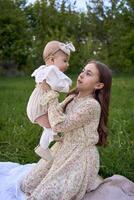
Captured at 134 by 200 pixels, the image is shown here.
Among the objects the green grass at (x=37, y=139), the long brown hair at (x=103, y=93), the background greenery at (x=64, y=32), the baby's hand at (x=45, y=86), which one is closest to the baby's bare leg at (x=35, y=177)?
the long brown hair at (x=103, y=93)

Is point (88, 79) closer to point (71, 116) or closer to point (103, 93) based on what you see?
point (103, 93)

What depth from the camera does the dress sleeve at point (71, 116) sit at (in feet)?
11.3

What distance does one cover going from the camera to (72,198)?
140 inches

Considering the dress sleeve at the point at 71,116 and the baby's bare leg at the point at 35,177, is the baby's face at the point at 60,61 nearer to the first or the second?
the dress sleeve at the point at 71,116

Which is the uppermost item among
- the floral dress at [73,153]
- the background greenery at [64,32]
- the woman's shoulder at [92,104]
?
the woman's shoulder at [92,104]

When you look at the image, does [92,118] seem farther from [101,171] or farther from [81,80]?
[101,171]

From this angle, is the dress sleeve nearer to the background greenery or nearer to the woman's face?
the woman's face

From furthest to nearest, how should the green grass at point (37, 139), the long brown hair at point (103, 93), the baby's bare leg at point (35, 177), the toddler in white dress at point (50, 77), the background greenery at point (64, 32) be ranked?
1. the background greenery at point (64, 32)
2. the green grass at point (37, 139)
3. the baby's bare leg at point (35, 177)
4. the long brown hair at point (103, 93)
5. the toddler in white dress at point (50, 77)

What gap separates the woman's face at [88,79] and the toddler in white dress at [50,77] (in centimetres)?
13

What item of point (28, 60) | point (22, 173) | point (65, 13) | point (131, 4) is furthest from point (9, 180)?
point (65, 13)

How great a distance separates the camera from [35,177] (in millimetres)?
3832

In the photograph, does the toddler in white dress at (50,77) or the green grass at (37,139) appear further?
the green grass at (37,139)

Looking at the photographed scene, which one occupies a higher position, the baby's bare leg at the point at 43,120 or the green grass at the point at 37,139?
the baby's bare leg at the point at 43,120

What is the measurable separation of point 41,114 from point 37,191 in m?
0.53
